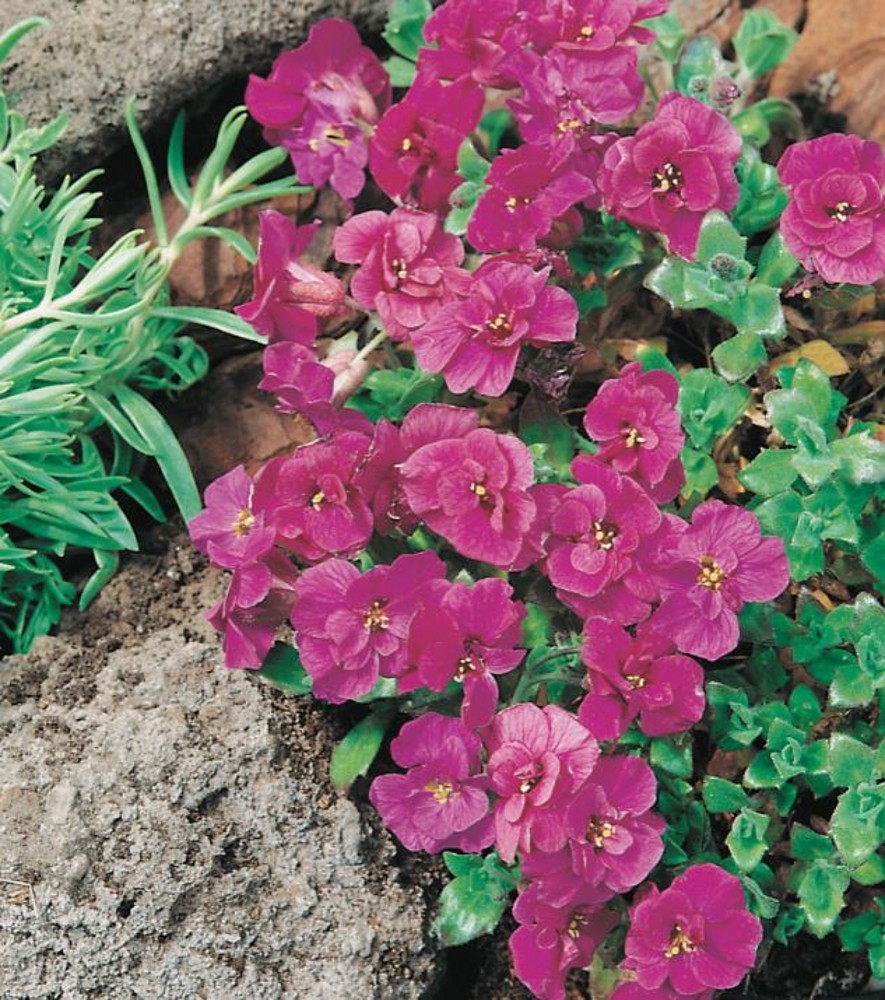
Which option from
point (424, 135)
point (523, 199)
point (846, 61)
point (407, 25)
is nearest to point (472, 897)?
point (523, 199)

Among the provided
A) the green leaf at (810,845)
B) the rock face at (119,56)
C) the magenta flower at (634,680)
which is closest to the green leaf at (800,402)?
the magenta flower at (634,680)

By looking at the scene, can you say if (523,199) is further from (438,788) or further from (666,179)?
(438,788)

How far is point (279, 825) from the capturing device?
204 cm

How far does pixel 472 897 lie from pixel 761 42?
1589mm

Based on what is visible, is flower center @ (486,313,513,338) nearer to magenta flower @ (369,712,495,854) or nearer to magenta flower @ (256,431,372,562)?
magenta flower @ (256,431,372,562)

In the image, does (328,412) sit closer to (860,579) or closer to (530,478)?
(530,478)

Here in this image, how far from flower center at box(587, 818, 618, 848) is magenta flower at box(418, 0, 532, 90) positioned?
46.5 inches

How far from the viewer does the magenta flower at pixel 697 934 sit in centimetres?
182

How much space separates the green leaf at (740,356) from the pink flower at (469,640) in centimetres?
49

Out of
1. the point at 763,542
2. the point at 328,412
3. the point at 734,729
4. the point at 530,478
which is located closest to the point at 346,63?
Result: the point at 328,412

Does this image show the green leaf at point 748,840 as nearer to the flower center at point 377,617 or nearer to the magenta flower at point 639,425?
the magenta flower at point 639,425

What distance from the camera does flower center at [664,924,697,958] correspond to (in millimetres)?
1824

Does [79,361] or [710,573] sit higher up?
[79,361]

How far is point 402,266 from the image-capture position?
207cm
